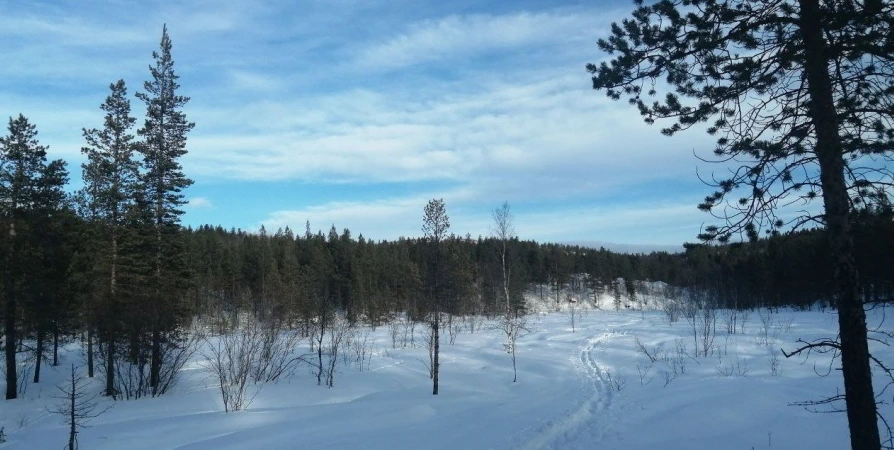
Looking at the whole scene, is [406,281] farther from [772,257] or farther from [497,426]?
[772,257]

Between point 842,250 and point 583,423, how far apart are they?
7409 mm

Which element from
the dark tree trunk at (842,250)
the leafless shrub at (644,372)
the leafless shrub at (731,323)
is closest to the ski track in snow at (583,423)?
the leafless shrub at (644,372)

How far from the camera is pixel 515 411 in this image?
13.6m

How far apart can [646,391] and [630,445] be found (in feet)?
20.1

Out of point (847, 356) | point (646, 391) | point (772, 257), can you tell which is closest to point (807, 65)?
point (772, 257)

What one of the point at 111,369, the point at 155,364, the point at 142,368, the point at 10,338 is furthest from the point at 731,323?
the point at 10,338

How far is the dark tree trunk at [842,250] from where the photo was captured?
5469 millimetres

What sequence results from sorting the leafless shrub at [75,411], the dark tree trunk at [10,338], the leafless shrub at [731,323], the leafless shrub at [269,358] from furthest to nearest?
the leafless shrub at [731,323]
the dark tree trunk at [10,338]
the leafless shrub at [269,358]
the leafless shrub at [75,411]

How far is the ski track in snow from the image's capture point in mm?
10031

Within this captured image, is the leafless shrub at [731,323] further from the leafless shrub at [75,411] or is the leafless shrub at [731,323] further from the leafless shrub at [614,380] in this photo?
the leafless shrub at [75,411]

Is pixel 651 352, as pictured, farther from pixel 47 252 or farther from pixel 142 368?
pixel 47 252

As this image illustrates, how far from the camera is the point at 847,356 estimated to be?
557cm

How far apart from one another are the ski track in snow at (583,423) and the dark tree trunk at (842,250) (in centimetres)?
512

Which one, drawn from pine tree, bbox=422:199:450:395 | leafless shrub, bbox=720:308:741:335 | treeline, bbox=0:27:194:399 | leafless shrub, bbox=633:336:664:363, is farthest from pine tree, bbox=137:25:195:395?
leafless shrub, bbox=720:308:741:335
